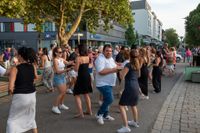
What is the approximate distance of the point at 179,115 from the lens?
26.9 ft

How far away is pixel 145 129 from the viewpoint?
6.91 meters

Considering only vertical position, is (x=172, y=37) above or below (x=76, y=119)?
above

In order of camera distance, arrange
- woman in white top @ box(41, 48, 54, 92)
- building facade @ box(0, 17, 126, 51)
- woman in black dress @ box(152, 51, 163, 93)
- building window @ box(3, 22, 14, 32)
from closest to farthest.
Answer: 1. woman in black dress @ box(152, 51, 163, 93)
2. woman in white top @ box(41, 48, 54, 92)
3. building facade @ box(0, 17, 126, 51)
4. building window @ box(3, 22, 14, 32)

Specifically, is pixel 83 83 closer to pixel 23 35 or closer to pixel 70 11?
pixel 70 11

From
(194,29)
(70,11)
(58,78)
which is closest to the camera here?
(58,78)

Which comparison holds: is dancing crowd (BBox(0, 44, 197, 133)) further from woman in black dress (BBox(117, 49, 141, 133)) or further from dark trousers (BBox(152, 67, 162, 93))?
dark trousers (BBox(152, 67, 162, 93))

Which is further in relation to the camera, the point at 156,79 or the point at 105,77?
the point at 156,79

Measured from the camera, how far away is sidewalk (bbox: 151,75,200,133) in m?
6.91

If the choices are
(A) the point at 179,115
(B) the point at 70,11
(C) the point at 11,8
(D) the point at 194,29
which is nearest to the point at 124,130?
(A) the point at 179,115

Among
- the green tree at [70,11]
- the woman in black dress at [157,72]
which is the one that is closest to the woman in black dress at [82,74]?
the woman in black dress at [157,72]

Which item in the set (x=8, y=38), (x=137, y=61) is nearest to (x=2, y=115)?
(x=137, y=61)

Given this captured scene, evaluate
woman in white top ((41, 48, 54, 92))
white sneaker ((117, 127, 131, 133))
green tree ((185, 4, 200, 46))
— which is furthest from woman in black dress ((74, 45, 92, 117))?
green tree ((185, 4, 200, 46))

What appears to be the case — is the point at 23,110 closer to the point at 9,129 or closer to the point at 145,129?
the point at 9,129

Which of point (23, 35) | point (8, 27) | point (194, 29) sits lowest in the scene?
point (194, 29)
